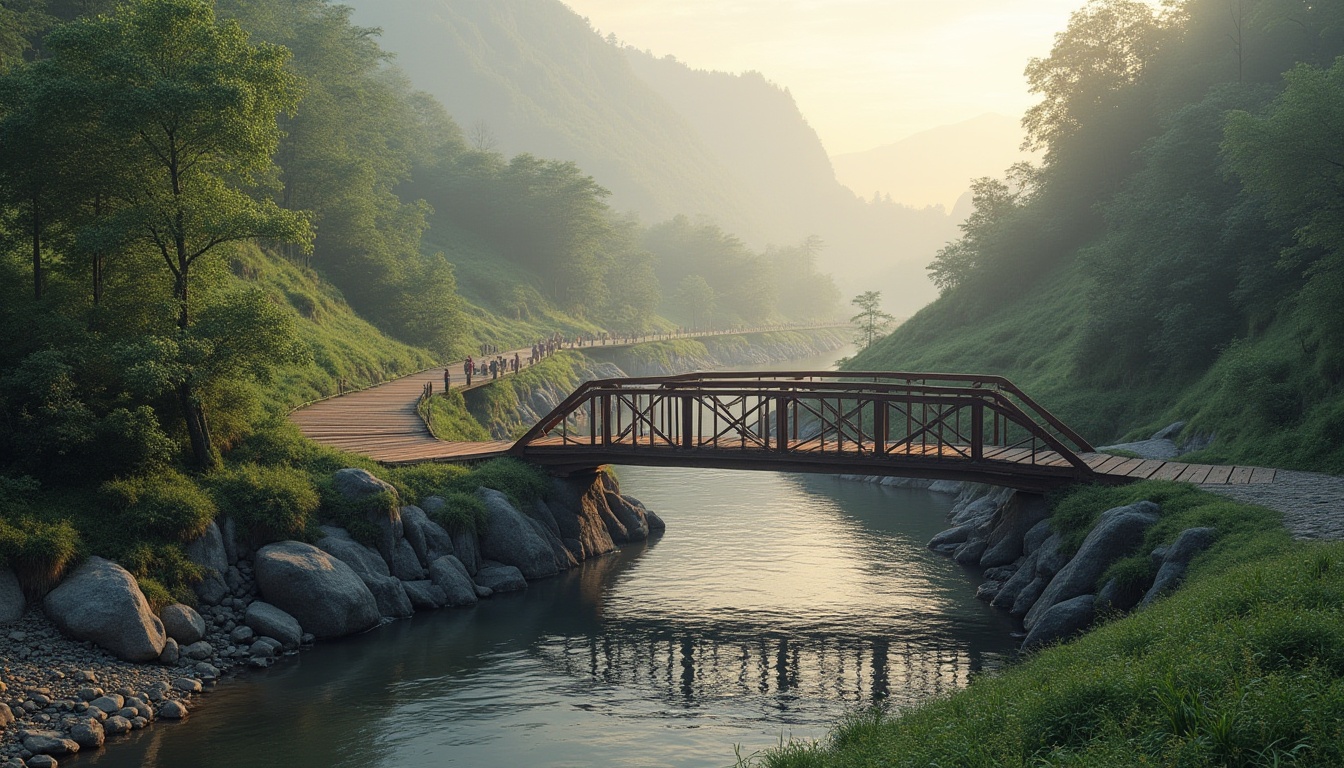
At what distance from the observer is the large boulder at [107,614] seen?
23609 millimetres

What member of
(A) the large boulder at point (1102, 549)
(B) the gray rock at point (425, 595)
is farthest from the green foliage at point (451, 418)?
(A) the large boulder at point (1102, 549)

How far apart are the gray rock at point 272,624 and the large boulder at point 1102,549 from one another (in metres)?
19.4

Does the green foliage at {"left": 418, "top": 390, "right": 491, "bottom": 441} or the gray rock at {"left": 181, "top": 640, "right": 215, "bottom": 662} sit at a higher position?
the green foliage at {"left": 418, "top": 390, "right": 491, "bottom": 441}

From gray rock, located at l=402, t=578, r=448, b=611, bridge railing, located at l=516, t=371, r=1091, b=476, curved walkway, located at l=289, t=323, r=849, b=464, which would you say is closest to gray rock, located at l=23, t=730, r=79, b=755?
gray rock, located at l=402, t=578, r=448, b=611

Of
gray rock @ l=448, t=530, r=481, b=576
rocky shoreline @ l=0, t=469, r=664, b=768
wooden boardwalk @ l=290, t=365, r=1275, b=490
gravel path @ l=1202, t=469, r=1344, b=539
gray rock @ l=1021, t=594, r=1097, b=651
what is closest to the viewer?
rocky shoreline @ l=0, t=469, r=664, b=768

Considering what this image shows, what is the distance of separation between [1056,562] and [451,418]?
3291 cm

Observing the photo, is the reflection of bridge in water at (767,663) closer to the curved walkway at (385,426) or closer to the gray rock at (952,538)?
the gray rock at (952,538)

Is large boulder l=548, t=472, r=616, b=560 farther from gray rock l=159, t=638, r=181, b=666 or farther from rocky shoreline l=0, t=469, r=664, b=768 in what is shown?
gray rock l=159, t=638, r=181, b=666

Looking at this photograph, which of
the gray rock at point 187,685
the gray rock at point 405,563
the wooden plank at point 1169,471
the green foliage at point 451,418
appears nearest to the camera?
the gray rock at point 187,685

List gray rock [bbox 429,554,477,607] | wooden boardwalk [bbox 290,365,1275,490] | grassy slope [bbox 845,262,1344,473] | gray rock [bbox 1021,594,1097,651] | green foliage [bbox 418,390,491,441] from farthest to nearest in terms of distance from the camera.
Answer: green foliage [bbox 418,390,491,441] < grassy slope [bbox 845,262,1344,473] < wooden boardwalk [bbox 290,365,1275,490] < gray rock [bbox 429,554,477,607] < gray rock [bbox 1021,594,1097,651]

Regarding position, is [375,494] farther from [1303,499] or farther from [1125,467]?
[1303,499]

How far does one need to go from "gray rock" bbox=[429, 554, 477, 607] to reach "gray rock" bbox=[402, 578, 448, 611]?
→ 0.15 m

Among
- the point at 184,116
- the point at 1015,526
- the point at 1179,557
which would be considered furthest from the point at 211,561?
the point at 1015,526

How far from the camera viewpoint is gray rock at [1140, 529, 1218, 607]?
2319 centimetres
